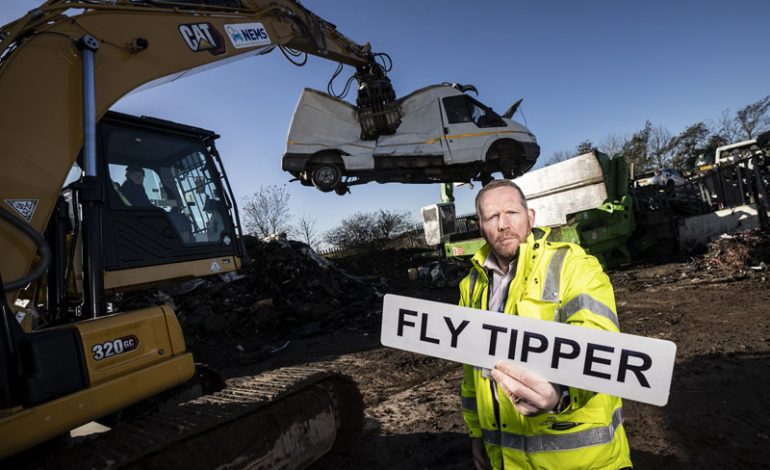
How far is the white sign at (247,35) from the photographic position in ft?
13.5

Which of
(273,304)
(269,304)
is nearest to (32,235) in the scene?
(269,304)

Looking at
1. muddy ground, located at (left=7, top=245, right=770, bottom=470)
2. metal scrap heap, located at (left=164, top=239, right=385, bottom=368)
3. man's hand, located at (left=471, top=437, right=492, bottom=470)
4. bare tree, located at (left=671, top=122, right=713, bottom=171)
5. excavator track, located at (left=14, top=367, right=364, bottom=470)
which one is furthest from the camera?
bare tree, located at (left=671, top=122, right=713, bottom=171)

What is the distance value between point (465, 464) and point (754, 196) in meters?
12.0

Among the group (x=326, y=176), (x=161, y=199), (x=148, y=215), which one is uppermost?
(x=326, y=176)

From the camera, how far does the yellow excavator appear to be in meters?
2.02

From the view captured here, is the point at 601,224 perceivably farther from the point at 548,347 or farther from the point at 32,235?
the point at 32,235

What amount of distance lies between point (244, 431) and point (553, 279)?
2.15m

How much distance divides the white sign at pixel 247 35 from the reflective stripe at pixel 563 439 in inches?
165

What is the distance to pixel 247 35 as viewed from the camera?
437 centimetres

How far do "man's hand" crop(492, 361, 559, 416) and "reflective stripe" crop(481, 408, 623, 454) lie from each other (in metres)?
0.29

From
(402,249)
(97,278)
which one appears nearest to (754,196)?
(402,249)

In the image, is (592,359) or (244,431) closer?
(592,359)

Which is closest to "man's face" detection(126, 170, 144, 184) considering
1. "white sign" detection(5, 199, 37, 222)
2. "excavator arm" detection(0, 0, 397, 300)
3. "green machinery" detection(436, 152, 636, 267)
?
"excavator arm" detection(0, 0, 397, 300)

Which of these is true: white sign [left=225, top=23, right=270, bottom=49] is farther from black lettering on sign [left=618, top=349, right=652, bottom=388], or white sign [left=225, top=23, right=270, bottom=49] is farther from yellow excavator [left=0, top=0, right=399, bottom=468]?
black lettering on sign [left=618, top=349, right=652, bottom=388]
